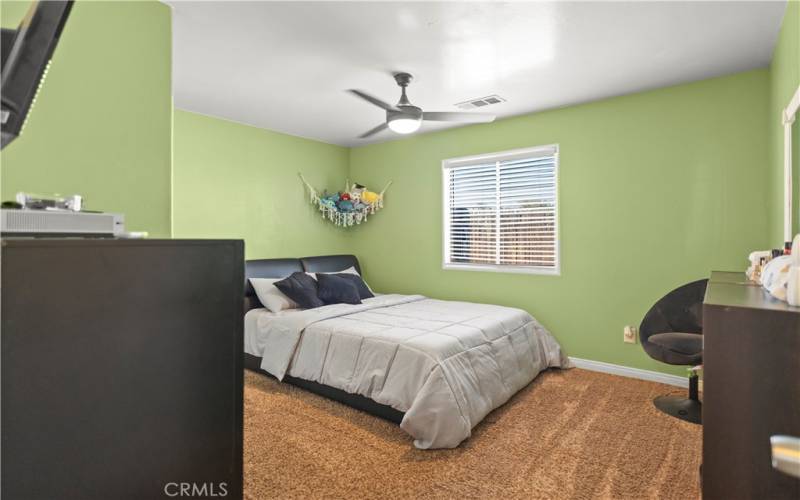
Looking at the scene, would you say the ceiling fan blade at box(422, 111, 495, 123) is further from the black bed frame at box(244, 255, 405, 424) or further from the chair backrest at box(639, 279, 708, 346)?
the chair backrest at box(639, 279, 708, 346)

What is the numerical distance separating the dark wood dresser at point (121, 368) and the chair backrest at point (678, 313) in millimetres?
3114

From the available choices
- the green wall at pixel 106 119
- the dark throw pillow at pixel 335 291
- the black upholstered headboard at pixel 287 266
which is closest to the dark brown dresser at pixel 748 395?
the green wall at pixel 106 119

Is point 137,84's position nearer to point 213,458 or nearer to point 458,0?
point 458,0

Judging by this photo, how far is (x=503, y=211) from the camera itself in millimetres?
4469

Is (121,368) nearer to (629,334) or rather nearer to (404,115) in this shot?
(404,115)

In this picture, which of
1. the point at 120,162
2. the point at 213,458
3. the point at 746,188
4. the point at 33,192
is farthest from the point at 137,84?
the point at 746,188

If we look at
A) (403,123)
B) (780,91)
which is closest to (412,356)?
(403,123)

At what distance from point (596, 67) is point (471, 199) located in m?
1.93

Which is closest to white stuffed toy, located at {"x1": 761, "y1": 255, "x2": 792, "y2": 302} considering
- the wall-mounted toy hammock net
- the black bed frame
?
the black bed frame

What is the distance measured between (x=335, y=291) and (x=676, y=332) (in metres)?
2.95

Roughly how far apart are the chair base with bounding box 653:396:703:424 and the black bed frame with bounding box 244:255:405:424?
190 centimetres

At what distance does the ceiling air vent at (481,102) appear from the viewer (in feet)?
12.1

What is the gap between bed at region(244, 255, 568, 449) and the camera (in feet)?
8.25

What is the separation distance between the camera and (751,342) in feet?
3.88
